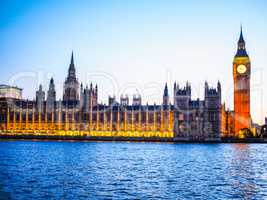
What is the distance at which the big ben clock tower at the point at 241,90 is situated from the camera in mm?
130125

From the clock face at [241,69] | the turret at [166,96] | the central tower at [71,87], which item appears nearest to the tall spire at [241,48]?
the clock face at [241,69]

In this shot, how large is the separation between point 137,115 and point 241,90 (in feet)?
128

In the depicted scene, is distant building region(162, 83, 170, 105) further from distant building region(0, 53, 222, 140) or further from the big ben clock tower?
the big ben clock tower

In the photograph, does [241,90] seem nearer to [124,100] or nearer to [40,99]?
[124,100]

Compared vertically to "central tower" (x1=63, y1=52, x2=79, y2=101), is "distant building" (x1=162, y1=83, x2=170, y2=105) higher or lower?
lower

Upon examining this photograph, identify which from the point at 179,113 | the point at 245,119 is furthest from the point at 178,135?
the point at 245,119

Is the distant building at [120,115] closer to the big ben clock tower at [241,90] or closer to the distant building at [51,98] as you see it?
the distant building at [51,98]

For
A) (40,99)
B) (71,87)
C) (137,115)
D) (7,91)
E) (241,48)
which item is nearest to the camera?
(137,115)

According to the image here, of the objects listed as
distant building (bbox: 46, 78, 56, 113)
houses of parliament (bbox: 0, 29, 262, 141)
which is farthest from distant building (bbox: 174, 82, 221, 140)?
distant building (bbox: 46, 78, 56, 113)

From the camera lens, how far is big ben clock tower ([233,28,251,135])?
5123 inches

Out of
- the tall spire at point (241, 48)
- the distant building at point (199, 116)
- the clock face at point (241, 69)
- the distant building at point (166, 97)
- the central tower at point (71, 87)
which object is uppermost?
the tall spire at point (241, 48)

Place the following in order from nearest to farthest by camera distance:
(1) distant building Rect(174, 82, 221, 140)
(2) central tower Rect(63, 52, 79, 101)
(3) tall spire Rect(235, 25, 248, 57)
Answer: (1) distant building Rect(174, 82, 221, 140) < (3) tall spire Rect(235, 25, 248, 57) < (2) central tower Rect(63, 52, 79, 101)

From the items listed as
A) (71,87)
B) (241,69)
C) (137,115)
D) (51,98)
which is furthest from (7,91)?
(241,69)

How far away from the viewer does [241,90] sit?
13338 centimetres
